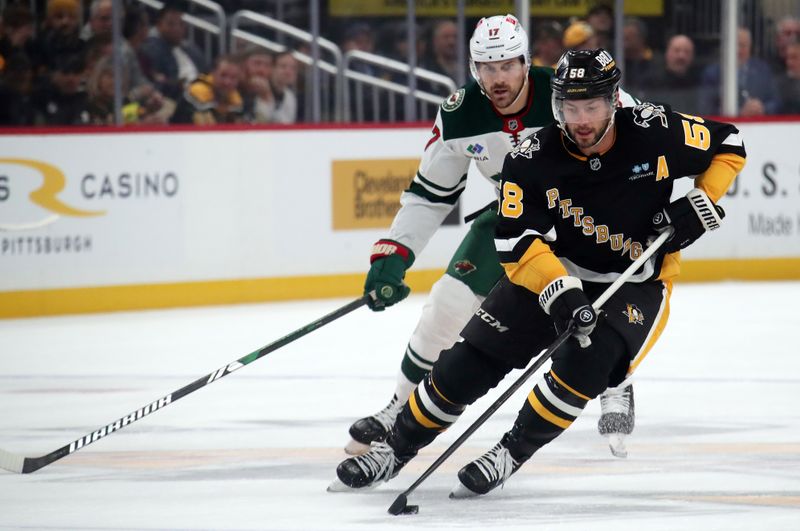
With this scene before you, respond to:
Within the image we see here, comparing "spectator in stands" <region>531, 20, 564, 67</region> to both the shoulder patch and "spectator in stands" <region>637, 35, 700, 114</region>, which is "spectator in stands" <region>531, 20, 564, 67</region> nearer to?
"spectator in stands" <region>637, 35, 700, 114</region>

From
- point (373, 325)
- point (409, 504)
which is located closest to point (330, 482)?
point (409, 504)

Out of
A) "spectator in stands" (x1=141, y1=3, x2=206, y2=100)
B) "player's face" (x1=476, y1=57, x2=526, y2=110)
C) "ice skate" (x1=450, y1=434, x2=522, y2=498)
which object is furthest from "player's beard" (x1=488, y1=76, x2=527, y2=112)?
"spectator in stands" (x1=141, y1=3, x2=206, y2=100)

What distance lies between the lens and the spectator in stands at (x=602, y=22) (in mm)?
9227

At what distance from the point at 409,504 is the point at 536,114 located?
1.18 meters

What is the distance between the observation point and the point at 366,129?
8578mm

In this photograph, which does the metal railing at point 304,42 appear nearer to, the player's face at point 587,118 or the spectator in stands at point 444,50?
the spectator in stands at point 444,50

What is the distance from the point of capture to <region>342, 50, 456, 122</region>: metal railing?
8.77 m

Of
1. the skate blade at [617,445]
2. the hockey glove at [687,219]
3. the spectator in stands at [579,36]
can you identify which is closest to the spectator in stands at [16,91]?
the spectator in stands at [579,36]

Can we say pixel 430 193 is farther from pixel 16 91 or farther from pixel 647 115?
pixel 16 91

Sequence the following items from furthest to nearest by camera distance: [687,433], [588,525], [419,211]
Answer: [687,433] → [419,211] → [588,525]

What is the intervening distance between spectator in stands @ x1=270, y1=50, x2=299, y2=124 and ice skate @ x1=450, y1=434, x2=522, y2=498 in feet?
16.0

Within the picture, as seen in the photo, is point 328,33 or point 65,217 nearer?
point 65,217

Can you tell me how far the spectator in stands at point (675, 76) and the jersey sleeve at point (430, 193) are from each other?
5.09 metres

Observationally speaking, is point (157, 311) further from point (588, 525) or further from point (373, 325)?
point (588, 525)
